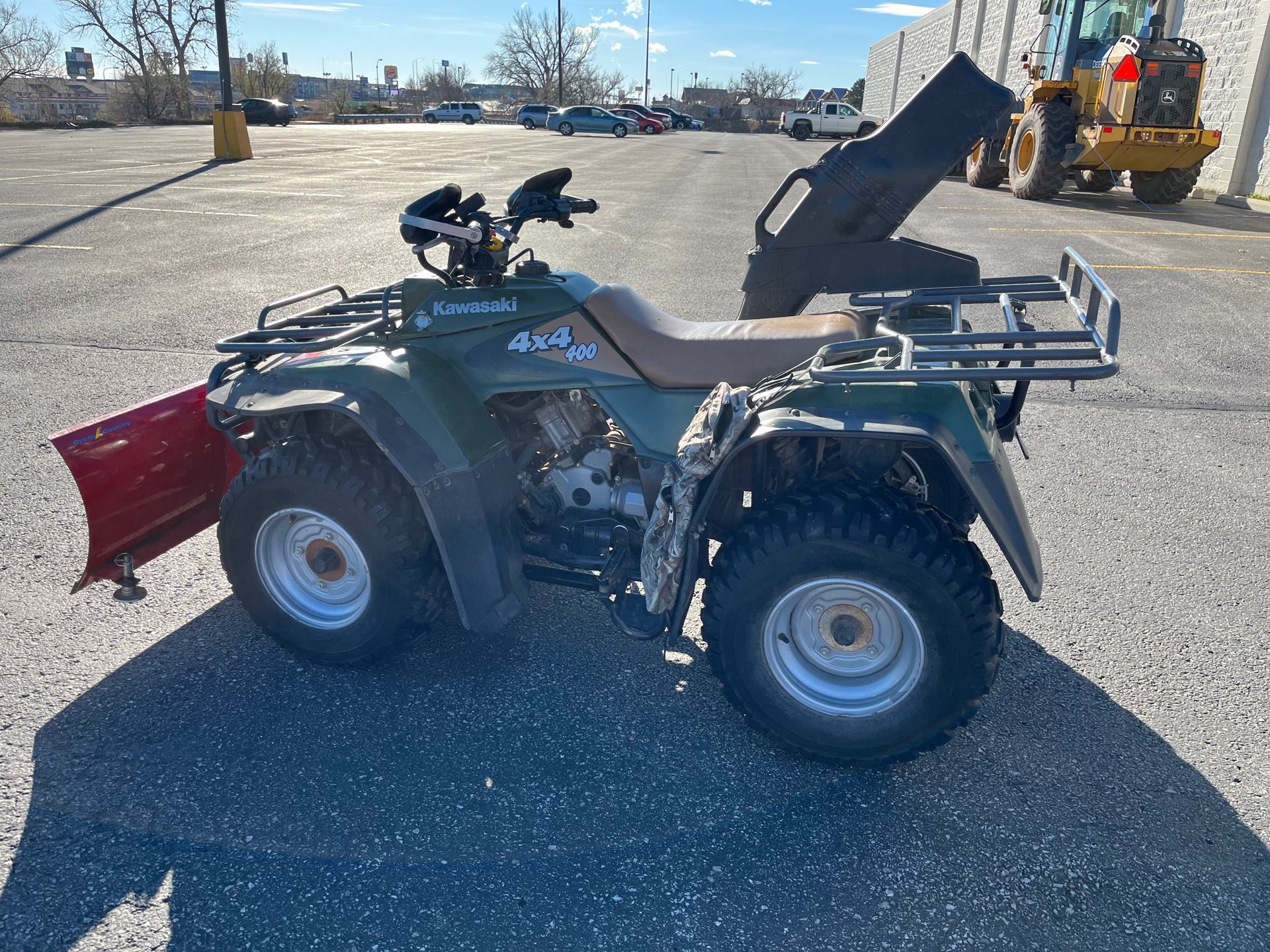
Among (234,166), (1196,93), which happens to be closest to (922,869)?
(1196,93)

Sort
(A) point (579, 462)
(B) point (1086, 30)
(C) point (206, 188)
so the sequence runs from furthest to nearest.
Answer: (B) point (1086, 30), (C) point (206, 188), (A) point (579, 462)

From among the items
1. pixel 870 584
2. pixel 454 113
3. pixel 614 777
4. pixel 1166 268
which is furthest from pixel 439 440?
pixel 454 113

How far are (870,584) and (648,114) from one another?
174ft

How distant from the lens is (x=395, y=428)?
3125 mm

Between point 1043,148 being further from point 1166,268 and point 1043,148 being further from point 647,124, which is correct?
point 647,124

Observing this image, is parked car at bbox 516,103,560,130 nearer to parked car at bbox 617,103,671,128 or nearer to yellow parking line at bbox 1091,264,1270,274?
parked car at bbox 617,103,671,128

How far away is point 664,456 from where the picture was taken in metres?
3.18

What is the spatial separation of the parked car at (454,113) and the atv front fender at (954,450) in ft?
210

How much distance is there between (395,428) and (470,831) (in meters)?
1.29

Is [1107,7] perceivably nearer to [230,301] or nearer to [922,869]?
[230,301]

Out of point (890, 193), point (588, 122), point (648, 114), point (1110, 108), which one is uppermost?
point (648, 114)

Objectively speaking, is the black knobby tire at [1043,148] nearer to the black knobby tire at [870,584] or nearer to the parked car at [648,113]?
the black knobby tire at [870,584]

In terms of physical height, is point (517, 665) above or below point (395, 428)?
below

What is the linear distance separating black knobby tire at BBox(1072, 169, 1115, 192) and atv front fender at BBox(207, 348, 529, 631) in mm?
17470
